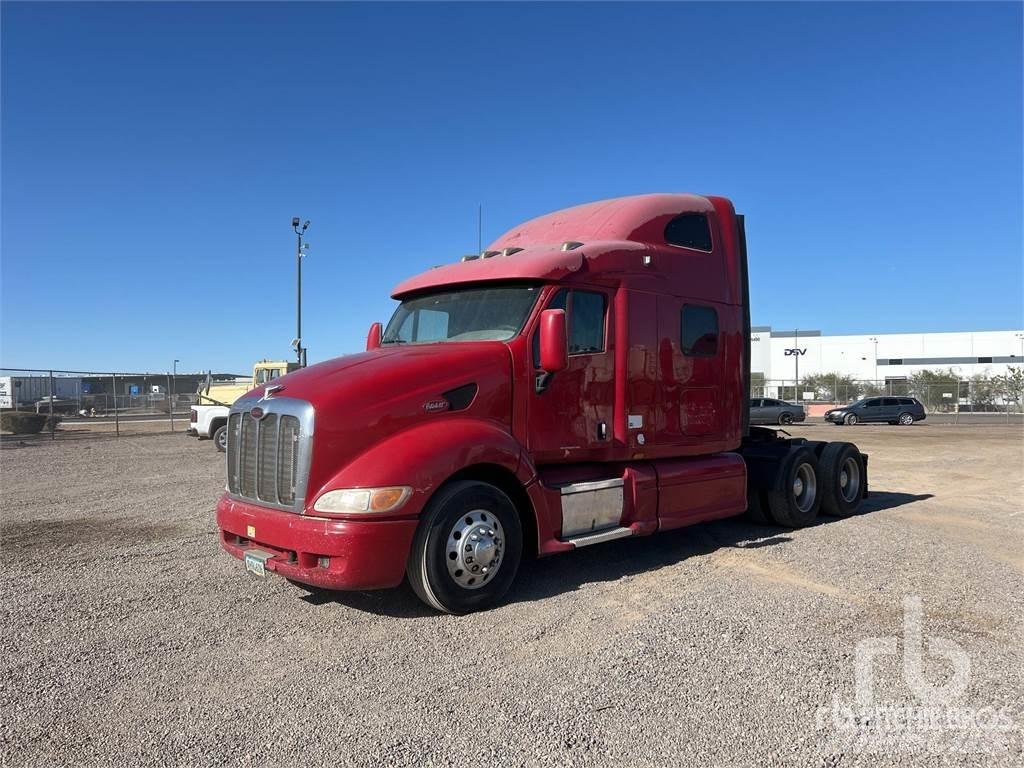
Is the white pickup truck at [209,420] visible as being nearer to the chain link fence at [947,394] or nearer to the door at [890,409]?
the chain link fence at [947,394]

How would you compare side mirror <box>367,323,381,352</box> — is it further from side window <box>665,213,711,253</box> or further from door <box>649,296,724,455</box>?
side window <box>665,213,711,253</box>

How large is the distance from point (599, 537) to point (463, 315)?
2.14 metres

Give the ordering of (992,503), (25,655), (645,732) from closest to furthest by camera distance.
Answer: (645,732)
(25,655)
(992,503)

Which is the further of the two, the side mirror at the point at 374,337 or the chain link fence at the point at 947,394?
the chain link fence at the point at 947,394

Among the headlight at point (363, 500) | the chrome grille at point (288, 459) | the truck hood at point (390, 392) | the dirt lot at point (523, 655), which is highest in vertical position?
the truck hood at point (390, 392)

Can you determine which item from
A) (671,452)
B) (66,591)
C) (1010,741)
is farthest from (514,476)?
(66,591)

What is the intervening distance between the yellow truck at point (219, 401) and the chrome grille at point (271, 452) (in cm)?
1047

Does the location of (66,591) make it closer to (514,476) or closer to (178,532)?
(178,532)

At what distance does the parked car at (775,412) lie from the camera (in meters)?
34.6

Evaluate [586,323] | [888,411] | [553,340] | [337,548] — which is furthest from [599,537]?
[888,411]

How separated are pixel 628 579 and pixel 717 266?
3379 mm

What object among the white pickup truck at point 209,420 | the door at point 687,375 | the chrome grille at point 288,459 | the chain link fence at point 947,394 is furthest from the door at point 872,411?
the chrome grille at point 288,459

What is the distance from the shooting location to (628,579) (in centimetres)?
566

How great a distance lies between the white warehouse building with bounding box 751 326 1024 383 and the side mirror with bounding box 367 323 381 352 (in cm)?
7527
